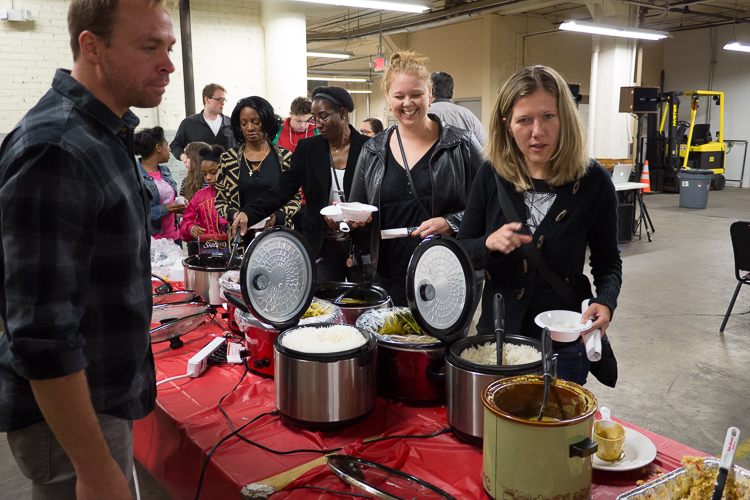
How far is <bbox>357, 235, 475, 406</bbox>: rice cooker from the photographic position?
134cm

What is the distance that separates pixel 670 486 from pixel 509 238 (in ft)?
2.17

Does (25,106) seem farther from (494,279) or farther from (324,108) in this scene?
(494,279)

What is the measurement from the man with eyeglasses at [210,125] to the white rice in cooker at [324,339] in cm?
453

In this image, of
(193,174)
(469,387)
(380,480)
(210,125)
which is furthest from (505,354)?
(210,125)

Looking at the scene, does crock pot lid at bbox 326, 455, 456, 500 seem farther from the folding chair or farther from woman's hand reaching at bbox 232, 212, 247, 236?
the folding chair

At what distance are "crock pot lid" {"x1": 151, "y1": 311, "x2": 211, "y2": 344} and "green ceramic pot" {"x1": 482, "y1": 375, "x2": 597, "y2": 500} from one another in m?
1.24

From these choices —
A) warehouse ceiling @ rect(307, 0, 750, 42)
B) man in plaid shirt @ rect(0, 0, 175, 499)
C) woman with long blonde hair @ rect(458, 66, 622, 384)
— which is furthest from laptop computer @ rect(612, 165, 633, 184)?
man in plaid shirt @ rect(0, 0, 175, 499)

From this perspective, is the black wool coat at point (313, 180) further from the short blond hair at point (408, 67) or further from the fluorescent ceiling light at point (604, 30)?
the fluorescent ceiling light at point (604, 30)

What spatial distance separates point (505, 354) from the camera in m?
1.28

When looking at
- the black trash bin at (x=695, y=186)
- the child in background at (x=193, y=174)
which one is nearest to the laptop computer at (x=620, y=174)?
the black trash bin at (x=695, y=186)

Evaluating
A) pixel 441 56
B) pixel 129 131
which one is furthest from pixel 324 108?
pixel 441 56

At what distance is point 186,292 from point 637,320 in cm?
379

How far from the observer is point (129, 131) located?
3.44 feet

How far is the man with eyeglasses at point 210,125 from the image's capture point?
5.59 m
